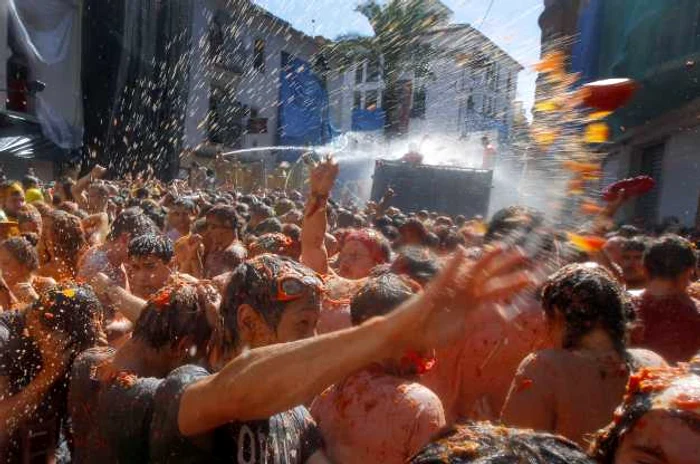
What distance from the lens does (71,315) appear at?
2688 mm

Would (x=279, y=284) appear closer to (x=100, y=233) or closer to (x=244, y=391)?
(x=244, y=391)

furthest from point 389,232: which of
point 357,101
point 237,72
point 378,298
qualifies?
point 237,72

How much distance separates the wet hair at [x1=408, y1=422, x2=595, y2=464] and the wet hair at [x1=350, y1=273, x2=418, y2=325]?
3.64 ft

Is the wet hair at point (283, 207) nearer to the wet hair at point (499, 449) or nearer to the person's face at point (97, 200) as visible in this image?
the person's face at point (97, 200)

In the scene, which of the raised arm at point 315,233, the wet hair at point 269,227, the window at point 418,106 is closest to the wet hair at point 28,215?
the wet hair at point 269,227

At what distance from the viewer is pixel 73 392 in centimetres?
235

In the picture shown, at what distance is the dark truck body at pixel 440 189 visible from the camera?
48.3 feet

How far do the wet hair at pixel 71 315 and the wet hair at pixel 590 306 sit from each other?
1868 millimetres

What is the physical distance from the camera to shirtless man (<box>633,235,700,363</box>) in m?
3.46

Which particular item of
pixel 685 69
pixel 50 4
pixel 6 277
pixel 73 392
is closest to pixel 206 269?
pixel 6 277

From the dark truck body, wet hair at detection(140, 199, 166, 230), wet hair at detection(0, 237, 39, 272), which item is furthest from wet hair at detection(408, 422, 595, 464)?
the dark truck body

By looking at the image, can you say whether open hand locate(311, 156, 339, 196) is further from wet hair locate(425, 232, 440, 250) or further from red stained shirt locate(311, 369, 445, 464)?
red stained shirt locate(311, 369, 445, 464)

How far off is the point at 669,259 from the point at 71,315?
3098 millimetres

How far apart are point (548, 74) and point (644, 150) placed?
1276 centimetres
